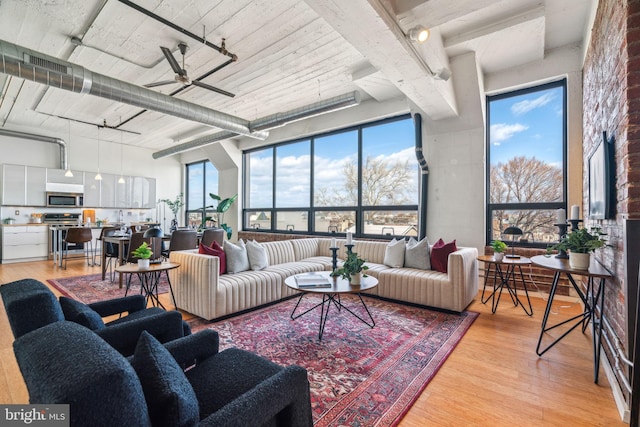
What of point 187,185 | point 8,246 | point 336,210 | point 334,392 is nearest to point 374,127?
point 336,210

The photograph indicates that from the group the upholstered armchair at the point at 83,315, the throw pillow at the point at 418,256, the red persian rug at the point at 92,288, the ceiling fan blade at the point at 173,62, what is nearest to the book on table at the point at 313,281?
the upholstered armchair at the point at 83,315

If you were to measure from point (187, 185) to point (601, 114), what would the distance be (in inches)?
418

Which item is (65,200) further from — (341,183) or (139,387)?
(139,387)

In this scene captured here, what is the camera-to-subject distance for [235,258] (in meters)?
3.81

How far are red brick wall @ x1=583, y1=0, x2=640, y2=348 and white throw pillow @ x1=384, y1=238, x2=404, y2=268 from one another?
6.85 ft

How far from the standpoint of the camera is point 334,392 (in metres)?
2.00

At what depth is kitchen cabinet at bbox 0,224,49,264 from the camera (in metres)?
6.71

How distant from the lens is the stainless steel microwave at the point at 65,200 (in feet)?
24.8

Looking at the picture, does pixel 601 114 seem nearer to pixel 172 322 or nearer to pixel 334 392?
pixel 334 392

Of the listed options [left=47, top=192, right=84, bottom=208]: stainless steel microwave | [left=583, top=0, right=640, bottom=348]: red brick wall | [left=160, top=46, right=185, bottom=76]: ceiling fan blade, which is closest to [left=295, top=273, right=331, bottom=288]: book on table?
[left=583, top=0, right=640, bottom=348]: red brick wall

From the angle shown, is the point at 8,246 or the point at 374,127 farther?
the point at 8,246

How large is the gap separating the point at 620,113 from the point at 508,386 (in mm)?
2063

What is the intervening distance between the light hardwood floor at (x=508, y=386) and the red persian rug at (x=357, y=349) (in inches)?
5.0

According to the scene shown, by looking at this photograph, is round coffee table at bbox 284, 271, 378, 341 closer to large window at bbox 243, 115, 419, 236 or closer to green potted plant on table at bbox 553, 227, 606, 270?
green potted plant on table at bbox 553, 227, 606, 270
